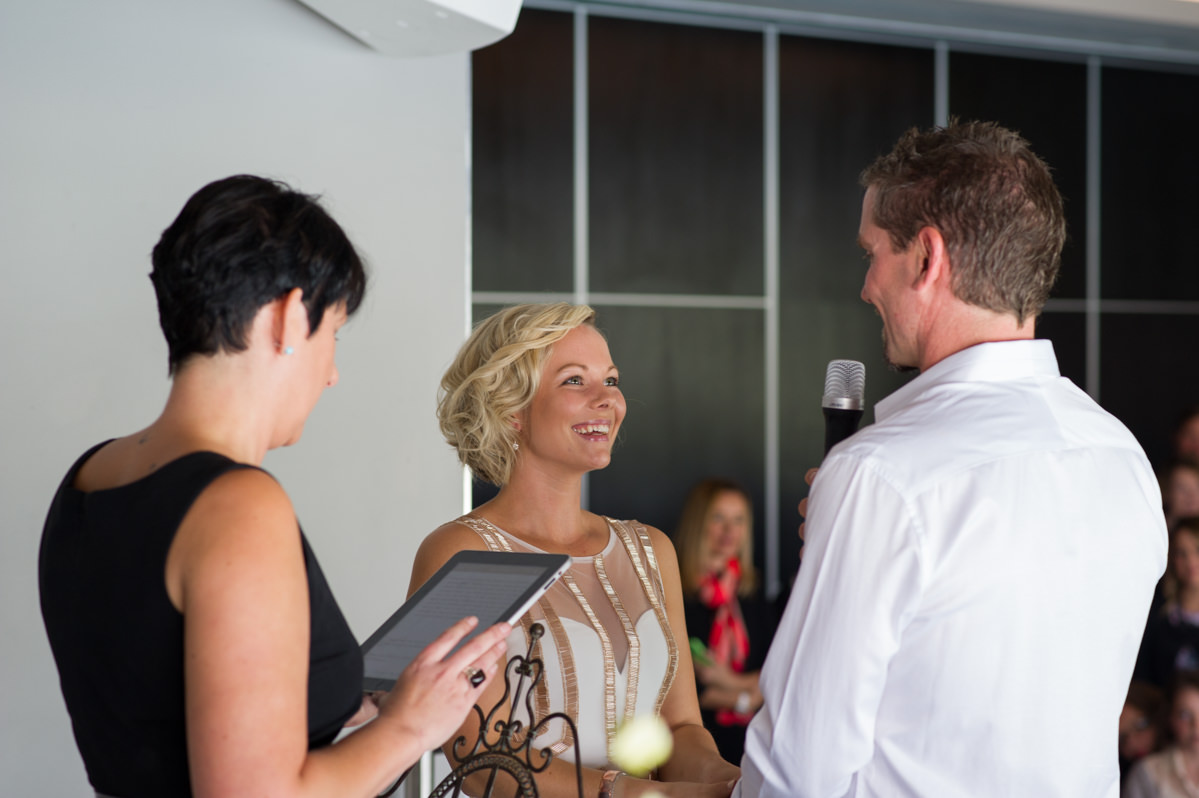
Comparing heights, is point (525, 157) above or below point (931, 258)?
above

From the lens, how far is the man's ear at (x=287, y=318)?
3.57ft

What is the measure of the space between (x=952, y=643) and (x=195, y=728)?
0.85m

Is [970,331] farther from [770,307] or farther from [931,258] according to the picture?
[770,307]

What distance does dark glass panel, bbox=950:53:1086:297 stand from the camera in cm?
473

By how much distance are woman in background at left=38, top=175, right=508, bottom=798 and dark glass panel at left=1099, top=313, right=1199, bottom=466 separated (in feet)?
14.9

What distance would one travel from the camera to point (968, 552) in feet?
3.97

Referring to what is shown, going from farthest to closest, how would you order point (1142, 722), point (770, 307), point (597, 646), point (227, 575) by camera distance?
point (770, 307) < point (1142, 722) < point (597, 646) < point (227, 575)

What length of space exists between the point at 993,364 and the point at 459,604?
747mm

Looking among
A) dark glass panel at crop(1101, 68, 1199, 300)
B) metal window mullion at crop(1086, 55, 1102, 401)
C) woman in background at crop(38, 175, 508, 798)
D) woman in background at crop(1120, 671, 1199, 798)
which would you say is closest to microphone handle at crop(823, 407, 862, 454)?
woman in background at crop(38, 175, 508, 798)

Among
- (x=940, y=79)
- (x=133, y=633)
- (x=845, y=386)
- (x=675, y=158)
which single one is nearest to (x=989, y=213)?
(x=845, y=386)

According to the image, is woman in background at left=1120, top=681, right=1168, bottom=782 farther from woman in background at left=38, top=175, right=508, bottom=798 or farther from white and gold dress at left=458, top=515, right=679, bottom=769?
woman in background at left=38, top=175, right=508, bottom=798

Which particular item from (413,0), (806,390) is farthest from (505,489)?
(806,390)

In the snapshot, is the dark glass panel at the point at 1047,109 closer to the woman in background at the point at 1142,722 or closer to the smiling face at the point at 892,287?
the woman in background at the point at 1142,722

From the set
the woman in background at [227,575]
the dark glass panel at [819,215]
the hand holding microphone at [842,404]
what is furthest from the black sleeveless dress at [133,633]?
the dark glass panel at [819,215]
